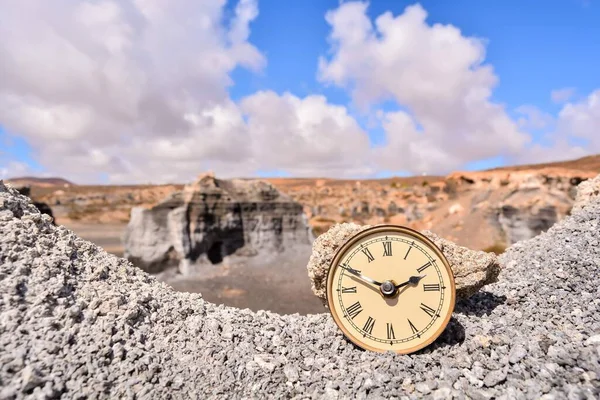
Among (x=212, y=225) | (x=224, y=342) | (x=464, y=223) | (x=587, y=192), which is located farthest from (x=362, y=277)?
(x=464, y=223)

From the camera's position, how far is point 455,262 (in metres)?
4.05

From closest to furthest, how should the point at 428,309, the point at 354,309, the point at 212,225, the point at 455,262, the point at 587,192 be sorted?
1. the point at 428,309
2. the point at 354,309
3. the point at 455,262
4. the point at 587,192
5. the point at 212,225

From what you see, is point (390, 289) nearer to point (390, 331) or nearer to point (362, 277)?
point (362, 277)

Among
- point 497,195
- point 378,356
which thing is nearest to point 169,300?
point 378,356

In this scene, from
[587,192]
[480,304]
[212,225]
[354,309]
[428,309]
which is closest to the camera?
[428,309]

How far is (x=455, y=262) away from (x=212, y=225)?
20.9m

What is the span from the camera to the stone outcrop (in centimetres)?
2252

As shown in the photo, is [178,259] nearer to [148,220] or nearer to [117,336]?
[148,220]

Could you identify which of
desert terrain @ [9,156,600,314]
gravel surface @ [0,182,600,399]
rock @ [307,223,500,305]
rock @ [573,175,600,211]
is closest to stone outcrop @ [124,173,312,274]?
desert terrain @ [9,156,600,314]

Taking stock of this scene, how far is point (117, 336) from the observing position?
3254mm

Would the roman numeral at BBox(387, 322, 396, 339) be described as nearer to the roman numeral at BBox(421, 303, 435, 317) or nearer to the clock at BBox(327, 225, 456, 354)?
the clock at BBox(327, 225, 456, 354)

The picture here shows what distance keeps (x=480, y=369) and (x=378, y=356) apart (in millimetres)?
862

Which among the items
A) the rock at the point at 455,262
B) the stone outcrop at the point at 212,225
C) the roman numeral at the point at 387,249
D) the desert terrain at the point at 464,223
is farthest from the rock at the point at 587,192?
the stone outcrop at the point at 212,225

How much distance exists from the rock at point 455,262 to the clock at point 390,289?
0.22 metres
